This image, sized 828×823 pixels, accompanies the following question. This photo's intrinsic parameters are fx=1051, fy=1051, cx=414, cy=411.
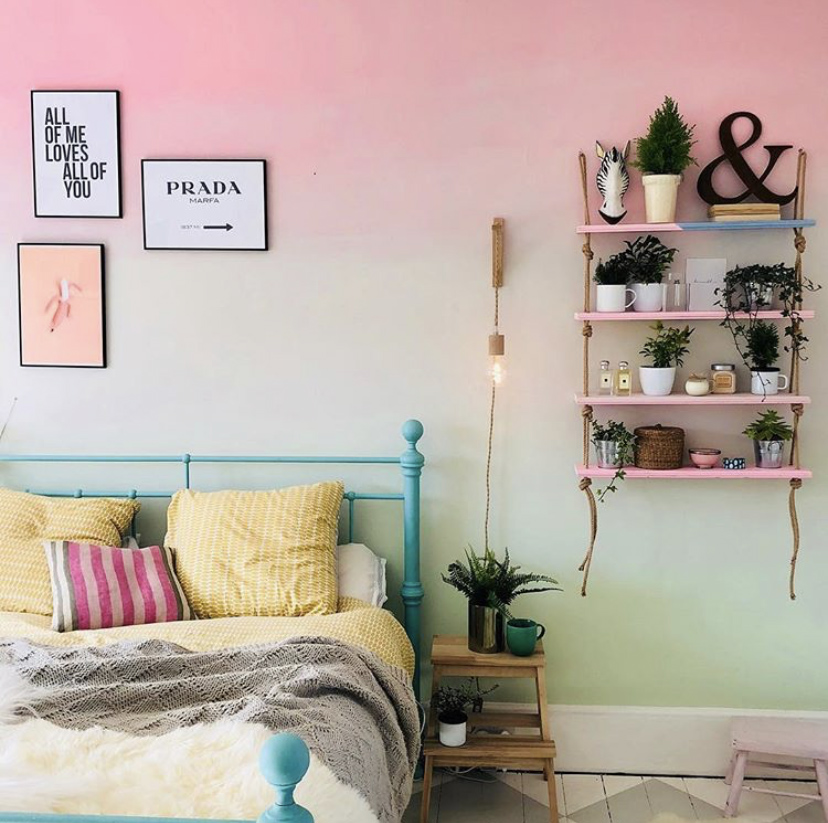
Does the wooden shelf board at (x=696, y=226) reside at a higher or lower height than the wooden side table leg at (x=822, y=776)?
higher

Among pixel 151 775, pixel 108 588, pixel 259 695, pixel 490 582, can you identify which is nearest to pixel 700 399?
pixel 490 582

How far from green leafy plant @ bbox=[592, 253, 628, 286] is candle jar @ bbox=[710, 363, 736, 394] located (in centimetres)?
39

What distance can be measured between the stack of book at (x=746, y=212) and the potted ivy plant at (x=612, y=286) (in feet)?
1.03

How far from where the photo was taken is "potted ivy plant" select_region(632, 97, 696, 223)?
10.1 ft

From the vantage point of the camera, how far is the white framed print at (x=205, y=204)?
10.8 ft

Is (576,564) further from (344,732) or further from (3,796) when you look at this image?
(3,796)

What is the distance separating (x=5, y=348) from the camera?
3428 millimetres

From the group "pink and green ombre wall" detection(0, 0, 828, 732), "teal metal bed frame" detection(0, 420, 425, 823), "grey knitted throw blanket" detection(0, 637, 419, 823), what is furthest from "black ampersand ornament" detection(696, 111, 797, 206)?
"grey knitted throw blanket" detection(0, 637, 419, 823)

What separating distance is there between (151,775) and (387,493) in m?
1.64

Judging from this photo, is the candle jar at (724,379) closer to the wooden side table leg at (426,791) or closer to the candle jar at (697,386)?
the candle jar at (697,386)

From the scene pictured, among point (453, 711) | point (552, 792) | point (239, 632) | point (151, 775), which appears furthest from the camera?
point (453, 711)

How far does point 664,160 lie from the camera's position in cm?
308

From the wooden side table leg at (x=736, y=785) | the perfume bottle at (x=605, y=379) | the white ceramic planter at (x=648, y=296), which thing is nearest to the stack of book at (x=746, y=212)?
the white ceramic planter at (x=648, y=296)

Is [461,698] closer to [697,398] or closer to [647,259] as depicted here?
[697,398]
